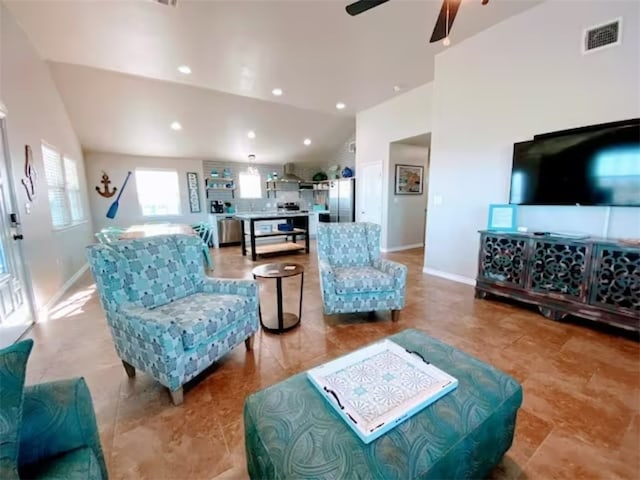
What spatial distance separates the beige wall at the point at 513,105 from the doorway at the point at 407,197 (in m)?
1.63

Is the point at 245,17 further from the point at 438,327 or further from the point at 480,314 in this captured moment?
the point at 480,314

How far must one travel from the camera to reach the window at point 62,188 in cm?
410

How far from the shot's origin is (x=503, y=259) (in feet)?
10.5

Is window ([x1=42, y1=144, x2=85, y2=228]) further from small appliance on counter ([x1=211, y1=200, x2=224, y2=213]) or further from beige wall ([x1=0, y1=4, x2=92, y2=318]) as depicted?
small appliance on counter ([x1=211, y1=200, x2=224, y2=213])

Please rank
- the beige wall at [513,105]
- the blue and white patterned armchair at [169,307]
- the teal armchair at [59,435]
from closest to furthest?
the teal armchair at [59,435], the blue and white patterned armchair at [169,307], the beige wall at [513,105]

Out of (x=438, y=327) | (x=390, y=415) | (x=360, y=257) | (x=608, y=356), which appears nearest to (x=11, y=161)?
(x=360, y=257)

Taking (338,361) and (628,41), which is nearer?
(338,361)

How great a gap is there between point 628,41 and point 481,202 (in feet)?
6.07

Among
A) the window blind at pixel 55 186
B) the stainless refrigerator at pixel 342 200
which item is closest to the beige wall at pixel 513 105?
the stainless refrigerator at pixel 342 200

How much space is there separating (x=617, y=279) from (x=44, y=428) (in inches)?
149

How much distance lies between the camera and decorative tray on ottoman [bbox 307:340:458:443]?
3.36 feet

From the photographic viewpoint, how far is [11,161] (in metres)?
2.77

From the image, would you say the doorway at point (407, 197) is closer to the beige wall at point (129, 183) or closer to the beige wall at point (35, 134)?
the beige wall at point (35, 134)

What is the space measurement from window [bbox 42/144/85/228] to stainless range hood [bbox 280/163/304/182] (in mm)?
5111
